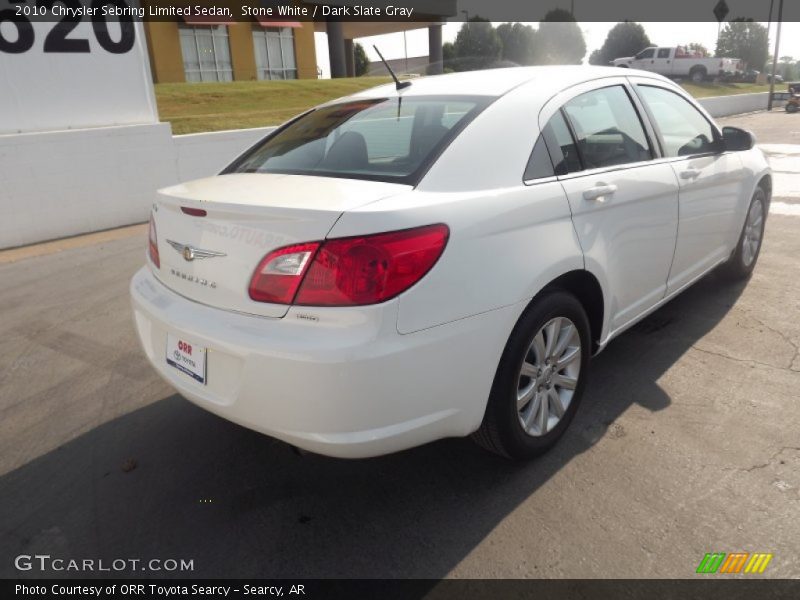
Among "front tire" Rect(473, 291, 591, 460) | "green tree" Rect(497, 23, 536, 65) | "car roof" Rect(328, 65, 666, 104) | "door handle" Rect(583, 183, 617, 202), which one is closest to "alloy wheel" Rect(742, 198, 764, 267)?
"car roof" Rect(328, 65, 666, 104)

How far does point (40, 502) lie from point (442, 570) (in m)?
1.75

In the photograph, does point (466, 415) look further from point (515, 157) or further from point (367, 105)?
point (367, 105)

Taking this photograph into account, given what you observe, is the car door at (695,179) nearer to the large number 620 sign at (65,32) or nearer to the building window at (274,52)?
the large number 620 sign at (65,32)

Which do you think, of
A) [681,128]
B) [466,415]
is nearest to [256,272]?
[466,415]

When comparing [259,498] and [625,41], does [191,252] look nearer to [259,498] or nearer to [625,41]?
[259,498]

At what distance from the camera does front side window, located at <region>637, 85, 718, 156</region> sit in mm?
3594

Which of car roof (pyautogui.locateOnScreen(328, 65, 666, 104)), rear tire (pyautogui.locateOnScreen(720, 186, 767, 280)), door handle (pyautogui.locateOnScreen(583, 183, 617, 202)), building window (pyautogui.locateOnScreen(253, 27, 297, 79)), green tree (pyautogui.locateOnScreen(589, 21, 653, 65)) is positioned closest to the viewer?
door handle (pyautogui.locateOnScreen(583, 183, 617, 202))

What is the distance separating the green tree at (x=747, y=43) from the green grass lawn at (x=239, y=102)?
7101 cm

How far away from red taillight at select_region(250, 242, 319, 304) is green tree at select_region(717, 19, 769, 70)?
288 feet

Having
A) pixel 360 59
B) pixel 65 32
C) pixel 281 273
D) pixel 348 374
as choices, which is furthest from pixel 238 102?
pixel 360 59

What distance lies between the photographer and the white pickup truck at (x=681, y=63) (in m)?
34.0

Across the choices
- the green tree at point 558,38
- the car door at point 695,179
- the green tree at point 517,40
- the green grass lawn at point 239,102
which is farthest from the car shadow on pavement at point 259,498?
the green tree at point 517,40

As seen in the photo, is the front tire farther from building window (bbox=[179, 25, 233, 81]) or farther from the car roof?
building window (bbox=[179, 25, 233, 81])

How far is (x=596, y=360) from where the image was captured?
3773mm
